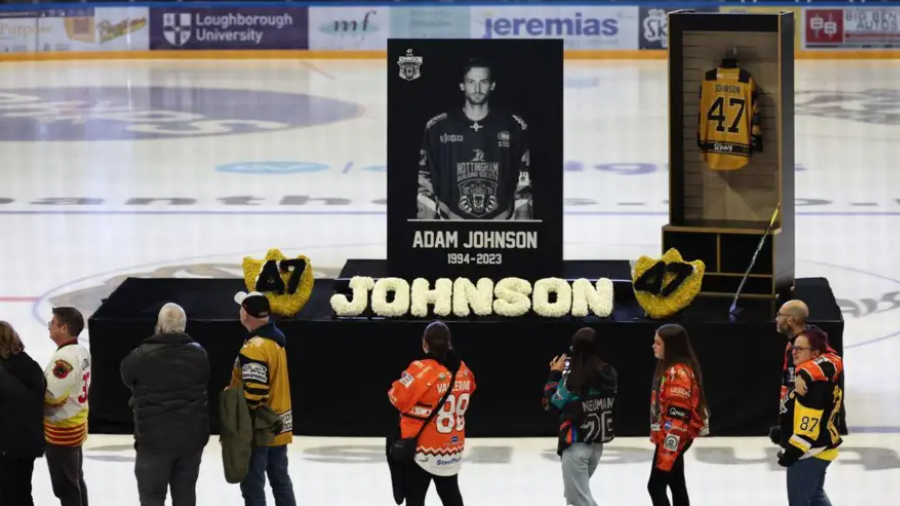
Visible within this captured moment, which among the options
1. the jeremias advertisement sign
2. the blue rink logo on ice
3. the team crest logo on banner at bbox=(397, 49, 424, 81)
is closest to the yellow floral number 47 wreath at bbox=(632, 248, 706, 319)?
the team crest logo on banner at bbox=(397, 49, 424, 81)

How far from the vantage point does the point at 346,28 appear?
35.4 meters

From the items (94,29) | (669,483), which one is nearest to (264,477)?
(669,483)

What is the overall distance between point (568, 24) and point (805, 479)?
28.1 m

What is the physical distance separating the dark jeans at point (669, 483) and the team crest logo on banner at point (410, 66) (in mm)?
3606

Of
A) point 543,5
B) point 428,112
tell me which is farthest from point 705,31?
point 543,5

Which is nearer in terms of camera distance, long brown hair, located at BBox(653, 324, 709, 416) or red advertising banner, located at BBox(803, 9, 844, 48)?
long brown hair, located at BBox(653, 324, 709, 416)

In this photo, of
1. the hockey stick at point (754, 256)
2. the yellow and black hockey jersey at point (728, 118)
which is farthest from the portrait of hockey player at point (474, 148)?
the yellow and black hockey jersey at point (728, 118)

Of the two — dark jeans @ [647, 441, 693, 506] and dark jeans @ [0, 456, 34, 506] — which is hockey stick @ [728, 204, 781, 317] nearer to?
dark jeans @ [647, 441, 693, 506]

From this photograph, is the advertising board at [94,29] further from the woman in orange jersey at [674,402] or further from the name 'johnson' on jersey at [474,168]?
the woman in orange jersey at [674,402]

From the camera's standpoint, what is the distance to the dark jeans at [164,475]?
7035 mm

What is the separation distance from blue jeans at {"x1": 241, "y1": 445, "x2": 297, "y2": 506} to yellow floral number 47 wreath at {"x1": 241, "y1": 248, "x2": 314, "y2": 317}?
210 cm

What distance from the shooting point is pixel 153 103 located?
28.3 metres

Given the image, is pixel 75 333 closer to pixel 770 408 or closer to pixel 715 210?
pixel 770 408

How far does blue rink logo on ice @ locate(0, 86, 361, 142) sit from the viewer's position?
2488 cm
